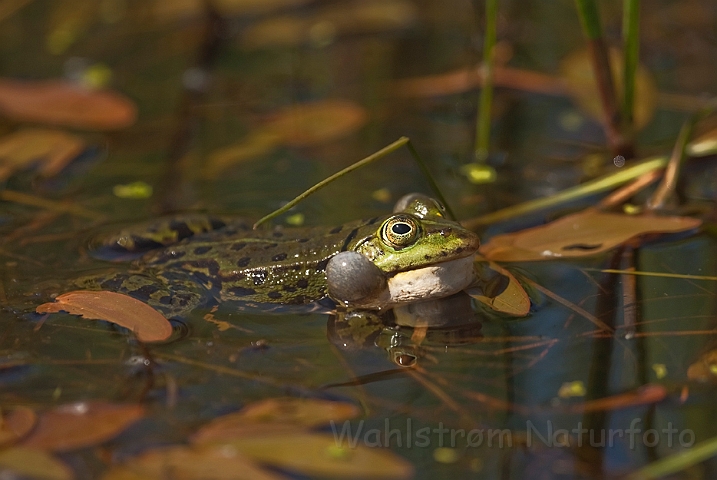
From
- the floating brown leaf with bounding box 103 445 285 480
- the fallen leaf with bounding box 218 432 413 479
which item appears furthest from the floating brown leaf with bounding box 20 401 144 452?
the fallen leaf with bounding box 218 432 413 479

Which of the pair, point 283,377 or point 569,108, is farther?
point 569,108

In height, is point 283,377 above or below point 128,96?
below

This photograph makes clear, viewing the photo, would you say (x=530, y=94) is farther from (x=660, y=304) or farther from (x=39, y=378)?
(x=39, y=378)

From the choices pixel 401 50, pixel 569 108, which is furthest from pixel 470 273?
pixel 401 50

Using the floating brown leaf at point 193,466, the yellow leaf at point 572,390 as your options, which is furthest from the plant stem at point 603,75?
the floating brown leaf at point 193,466

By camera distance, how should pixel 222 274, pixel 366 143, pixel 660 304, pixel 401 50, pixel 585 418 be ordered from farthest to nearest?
1. pixel 401 50
2. pixel 366 143
3. pixel 222 274
4. pixel 660 304
5. pixel 585 418

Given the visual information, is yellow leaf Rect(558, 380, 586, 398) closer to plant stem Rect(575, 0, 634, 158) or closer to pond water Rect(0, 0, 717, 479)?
pond water Rect(0, 0, 717, 479)
